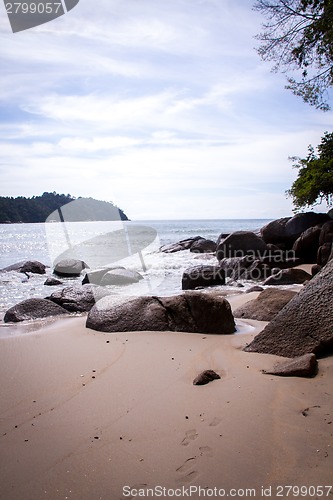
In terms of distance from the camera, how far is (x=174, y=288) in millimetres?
10734

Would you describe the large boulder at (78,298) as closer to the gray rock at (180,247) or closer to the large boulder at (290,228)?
the large boulder at (290,228)

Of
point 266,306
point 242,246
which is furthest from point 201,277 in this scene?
point 242,246

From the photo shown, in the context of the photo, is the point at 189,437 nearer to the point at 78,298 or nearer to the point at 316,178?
the point at 78,298

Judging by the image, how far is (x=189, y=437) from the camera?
221 cm

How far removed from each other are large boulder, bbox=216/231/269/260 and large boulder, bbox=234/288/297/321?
906 centimetres

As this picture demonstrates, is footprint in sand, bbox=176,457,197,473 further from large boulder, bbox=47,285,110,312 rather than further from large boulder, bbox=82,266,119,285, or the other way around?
large boulder, bbox=82,266,119,285

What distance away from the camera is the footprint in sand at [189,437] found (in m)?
2.15

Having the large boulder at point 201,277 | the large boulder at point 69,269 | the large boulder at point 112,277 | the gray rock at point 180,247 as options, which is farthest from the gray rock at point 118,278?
the gray rock at point 180,247

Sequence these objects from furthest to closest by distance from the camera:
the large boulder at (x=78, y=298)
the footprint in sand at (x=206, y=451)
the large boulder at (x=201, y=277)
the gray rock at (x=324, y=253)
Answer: the gray rock at (x=324, y=253) → the large boulder at (x=201, y=277) → the large boulder at (x=78, y=298) → the footprint in sand at (x=206, y=451)

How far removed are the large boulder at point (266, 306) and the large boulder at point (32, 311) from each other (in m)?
3.17

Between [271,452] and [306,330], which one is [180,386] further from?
[306,330]

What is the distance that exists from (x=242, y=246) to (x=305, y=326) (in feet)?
40.1

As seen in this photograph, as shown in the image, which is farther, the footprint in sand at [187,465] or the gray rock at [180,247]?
the gray rock at [180,247]

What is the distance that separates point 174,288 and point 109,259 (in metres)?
11.4
